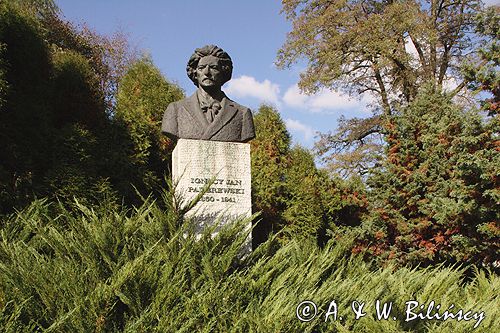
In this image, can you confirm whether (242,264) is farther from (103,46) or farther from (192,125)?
(103,46)

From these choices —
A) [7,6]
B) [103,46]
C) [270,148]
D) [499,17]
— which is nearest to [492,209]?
[499,17]

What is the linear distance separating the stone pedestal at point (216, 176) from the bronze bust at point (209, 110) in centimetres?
24

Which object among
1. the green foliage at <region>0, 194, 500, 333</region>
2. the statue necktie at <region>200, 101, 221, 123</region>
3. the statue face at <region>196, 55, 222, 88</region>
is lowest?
the green foliage at <region>0, 194, 500, 333</region>

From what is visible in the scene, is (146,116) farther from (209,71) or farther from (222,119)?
(222,119)

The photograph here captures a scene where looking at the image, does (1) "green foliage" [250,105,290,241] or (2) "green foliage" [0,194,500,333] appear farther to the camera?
(1) "green foliage" [250,105,290,241]

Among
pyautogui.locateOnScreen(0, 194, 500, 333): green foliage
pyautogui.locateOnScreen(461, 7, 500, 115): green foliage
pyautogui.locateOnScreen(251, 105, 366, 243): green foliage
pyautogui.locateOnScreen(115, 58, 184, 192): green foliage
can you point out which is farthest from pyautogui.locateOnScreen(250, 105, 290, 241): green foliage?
pyautogui.locateOnScreen(0, 194, 500, 333): green foliage

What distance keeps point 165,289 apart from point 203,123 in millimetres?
2755

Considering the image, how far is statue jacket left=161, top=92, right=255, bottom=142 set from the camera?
5566mm

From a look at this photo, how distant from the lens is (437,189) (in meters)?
9.89

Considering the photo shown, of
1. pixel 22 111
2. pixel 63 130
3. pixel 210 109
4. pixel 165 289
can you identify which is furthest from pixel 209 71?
pixel 22 111

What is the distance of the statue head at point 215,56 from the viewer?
18.9 ft

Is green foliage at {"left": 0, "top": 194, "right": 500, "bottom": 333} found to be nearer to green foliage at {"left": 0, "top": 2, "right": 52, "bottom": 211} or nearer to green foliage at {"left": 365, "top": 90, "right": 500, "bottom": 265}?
green foliage at {"left": 0, "top": 2, "right": 52, "bottom": 211}

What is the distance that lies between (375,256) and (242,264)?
7059 mm

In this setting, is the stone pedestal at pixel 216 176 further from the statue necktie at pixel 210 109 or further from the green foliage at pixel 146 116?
the green foliage at pixel 146 116
